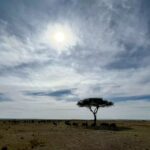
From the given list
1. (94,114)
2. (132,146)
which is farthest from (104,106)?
(132,146)

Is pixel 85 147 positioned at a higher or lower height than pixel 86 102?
lower

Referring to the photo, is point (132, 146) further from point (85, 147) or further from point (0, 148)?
point (0, 148)

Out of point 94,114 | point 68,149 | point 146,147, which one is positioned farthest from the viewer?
point 94,114

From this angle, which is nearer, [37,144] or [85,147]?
[85,147]

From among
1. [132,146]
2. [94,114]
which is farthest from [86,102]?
[132,146]

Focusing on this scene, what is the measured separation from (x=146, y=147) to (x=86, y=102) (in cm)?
4716

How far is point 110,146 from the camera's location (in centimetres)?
2122

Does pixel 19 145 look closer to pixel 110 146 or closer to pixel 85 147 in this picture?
pixel 85 147

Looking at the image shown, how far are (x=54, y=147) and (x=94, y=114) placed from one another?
46.2 meters

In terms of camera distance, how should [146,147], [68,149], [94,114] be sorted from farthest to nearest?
[94,114]
[146,147]
[68,149]

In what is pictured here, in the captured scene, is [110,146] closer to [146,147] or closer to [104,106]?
[146,147]

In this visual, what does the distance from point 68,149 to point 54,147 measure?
1501mm

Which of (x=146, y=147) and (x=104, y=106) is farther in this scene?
(x=104, y=106)

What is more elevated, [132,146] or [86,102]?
[86,102]
